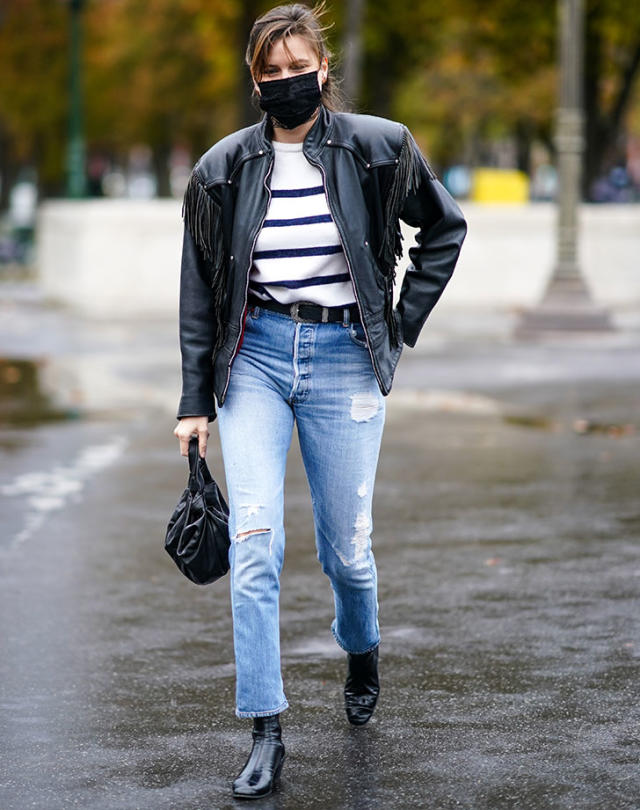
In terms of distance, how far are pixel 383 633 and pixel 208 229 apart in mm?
2049

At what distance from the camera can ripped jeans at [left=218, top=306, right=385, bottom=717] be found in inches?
169

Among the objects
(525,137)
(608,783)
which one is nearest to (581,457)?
(608,783)

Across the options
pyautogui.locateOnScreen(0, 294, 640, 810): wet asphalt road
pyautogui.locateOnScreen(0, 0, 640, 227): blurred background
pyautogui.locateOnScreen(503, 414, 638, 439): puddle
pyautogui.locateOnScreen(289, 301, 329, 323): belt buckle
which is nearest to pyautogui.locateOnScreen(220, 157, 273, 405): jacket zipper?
pyautogui.locateOnScreen(289, 301, 329, 323): belt buckle

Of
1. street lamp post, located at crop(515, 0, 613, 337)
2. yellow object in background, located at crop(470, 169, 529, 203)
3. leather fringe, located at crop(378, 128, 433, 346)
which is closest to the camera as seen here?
leather fringe, located at crop(378, 128, 433, 346)

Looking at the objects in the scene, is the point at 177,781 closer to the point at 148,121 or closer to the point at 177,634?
the point at 177,634

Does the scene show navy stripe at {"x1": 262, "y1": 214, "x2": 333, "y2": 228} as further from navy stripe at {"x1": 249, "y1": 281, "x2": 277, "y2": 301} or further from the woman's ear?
the woman's ear

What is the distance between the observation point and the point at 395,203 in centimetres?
441

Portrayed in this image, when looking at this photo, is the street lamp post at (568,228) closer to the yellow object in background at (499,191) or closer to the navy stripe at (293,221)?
the yellow object in background at (499,191)

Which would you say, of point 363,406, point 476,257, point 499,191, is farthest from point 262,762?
point 499,191

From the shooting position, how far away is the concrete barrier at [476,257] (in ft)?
72.4

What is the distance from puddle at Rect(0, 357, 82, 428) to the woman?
7192 mm

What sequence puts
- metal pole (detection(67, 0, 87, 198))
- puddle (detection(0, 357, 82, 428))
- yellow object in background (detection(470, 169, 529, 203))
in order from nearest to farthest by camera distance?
puddle (detection(0, 357, 82, 428))
metal pole (detection(67, 0, 87, 198))
yellow object in background (detection(470, 169, 529, 203))

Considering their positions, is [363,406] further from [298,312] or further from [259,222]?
[259,222]

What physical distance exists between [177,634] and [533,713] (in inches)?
60.0
